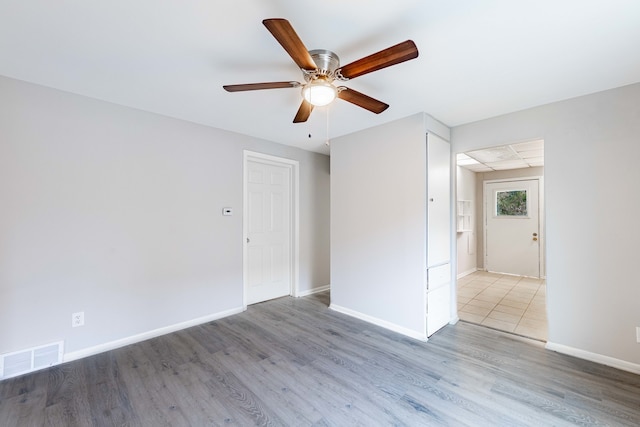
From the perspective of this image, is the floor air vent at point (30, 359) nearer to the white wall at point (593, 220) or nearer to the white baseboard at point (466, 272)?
the white wall at point (593, 220)

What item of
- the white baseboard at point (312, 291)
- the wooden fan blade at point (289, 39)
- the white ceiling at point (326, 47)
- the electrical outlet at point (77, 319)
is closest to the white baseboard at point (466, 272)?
the white baseboard at point (312, 291)

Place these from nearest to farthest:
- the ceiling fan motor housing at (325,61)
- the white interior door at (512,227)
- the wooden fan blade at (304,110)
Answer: the ceiling fan motor housing at (325,61)
the wooden fan blade at (304,110)
the white interior door at (512,227)

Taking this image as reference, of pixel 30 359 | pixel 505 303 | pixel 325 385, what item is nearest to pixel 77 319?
pixel 30 359

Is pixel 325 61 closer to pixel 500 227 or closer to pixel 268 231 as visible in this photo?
pixel 268 231

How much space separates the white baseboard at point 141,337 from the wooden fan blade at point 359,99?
2.90 m

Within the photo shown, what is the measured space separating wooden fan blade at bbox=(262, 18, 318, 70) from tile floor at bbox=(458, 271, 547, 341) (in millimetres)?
3392

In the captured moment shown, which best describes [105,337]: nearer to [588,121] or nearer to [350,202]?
[350,202]

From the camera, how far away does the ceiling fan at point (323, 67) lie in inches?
51.9

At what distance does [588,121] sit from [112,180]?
4433 millimetres

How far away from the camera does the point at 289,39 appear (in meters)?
1.31

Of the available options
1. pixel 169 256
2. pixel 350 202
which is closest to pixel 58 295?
pixel 169 256

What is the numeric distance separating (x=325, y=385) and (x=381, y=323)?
1.29 metres

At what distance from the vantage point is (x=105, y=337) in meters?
2.56

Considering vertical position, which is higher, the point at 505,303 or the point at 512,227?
the point at 512,227
